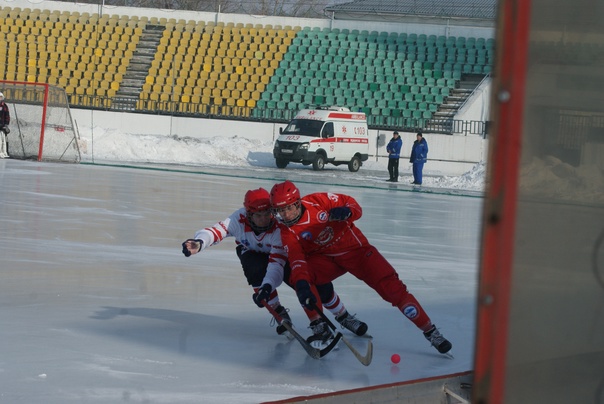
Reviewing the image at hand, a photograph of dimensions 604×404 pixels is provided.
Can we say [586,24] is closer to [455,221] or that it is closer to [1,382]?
[1,382]

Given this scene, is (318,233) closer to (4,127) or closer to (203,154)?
(4,127)

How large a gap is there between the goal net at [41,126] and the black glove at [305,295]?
65.5 feet

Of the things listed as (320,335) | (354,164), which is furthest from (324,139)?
(320,335)

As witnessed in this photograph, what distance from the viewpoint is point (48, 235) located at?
10.2 metres

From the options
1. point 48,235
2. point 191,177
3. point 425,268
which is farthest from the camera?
point 191,177

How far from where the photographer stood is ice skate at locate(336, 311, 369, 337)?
6.21m

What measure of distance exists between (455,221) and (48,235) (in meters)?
7.17

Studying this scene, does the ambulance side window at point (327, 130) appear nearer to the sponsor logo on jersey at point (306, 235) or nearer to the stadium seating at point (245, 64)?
the stadium seating at point (245, 64)

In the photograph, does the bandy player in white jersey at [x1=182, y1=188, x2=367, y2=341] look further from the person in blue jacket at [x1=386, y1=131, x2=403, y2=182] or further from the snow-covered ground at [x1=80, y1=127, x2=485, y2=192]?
the snow-covered ground at [x1=80, y1=127, x2=485, y2=192]

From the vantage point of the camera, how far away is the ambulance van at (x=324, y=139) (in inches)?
1210

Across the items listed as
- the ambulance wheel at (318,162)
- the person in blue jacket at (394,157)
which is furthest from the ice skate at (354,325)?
the ambulance wheel at (318,162)

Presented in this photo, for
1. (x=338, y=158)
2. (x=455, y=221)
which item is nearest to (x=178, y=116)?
(x=338, y=158)

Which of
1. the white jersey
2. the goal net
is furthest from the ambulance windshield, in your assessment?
the white jersey

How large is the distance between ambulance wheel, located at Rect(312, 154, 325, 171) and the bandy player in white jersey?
2469 cm
